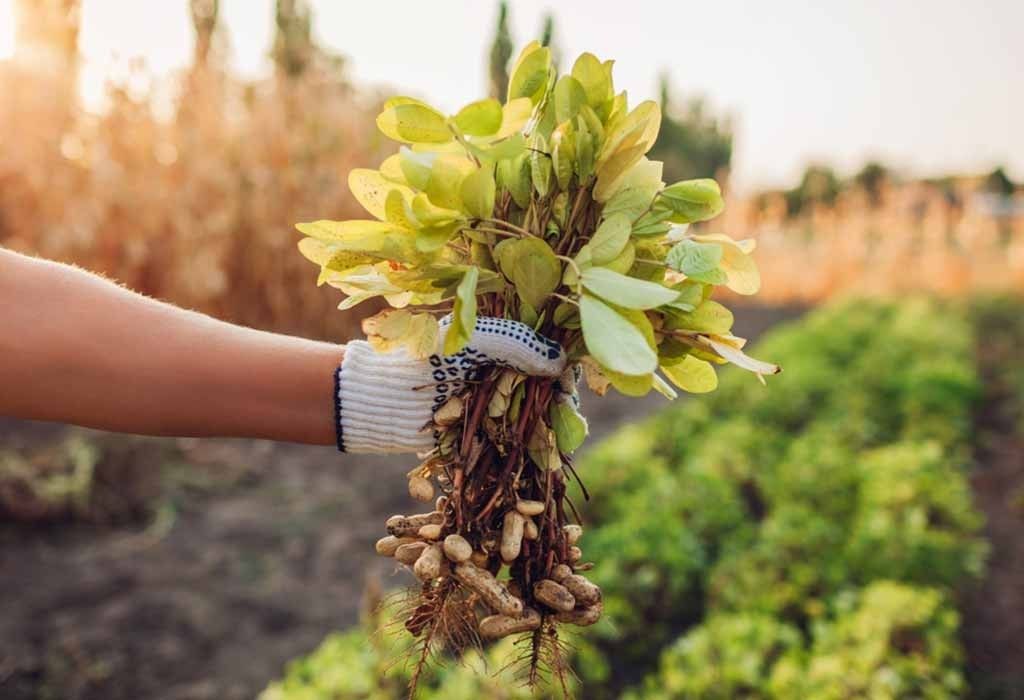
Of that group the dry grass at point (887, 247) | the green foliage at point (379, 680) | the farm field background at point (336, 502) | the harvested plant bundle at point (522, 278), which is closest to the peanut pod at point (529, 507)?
the harvested plant bundle at point (522, 278)

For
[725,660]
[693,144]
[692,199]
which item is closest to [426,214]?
[692,199]

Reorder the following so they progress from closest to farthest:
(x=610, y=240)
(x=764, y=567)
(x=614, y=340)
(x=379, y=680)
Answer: (x=614, y=340)
(x=610, y=240)
(x=379, y=680)
(x=764, y=567)

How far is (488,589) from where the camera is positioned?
99 cm

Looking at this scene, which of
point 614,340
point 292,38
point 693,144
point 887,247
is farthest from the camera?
point 693,144

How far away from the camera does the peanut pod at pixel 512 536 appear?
1.01m

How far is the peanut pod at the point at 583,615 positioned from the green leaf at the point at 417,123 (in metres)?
0.64

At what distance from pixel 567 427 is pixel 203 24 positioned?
5943 mm

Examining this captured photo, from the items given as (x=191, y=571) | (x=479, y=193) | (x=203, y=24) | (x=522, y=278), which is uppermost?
(x=203, y=24)

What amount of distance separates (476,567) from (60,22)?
4137 mm

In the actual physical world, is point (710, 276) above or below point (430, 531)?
above

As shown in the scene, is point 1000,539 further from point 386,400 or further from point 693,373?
point 386,400

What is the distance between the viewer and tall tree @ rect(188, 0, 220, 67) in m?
5.23

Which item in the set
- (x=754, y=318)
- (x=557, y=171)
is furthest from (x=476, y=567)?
(x=754, y=318)

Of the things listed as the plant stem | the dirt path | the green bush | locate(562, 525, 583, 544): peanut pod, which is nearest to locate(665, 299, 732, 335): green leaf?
the plant stem
